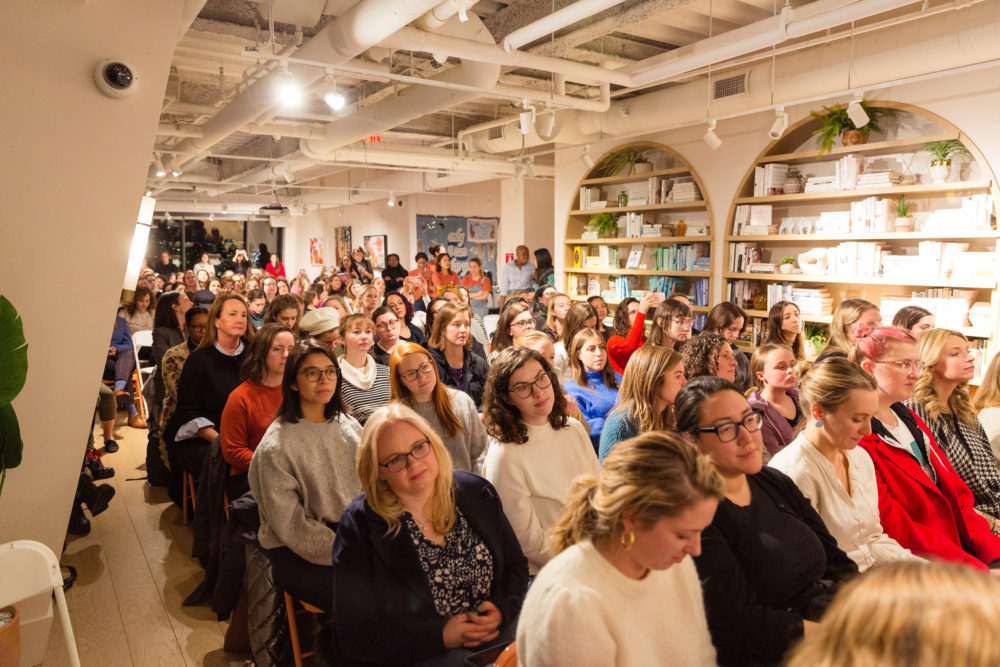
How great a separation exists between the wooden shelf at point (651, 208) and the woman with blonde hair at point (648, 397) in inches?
181

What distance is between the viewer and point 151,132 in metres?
2.90

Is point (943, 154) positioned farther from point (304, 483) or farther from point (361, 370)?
point (304, 483)

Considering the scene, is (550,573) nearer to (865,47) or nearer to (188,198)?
(865,47)

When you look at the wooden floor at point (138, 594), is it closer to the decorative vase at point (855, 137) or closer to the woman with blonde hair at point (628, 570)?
the woman with blonde hair at point (628, 570)

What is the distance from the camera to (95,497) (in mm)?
4098

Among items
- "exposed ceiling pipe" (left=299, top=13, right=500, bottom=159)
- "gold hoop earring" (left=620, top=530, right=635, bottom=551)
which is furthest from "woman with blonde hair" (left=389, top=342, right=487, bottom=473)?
"exposed ceiling pipe" (left=299, top=13, right=500, bottom=159)

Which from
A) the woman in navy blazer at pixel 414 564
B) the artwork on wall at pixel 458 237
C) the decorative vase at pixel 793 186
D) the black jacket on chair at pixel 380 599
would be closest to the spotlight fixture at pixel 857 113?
the decorative vase at pixel 793 186

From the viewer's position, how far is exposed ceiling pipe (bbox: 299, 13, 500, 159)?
463cm

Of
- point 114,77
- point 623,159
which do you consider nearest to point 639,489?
point 114,77

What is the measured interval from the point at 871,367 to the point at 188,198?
1698cm

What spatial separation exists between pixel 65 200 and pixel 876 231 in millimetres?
5839

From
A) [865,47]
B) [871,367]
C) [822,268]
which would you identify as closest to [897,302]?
[822,268]

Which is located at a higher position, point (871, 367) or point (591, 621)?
point (871, 367)

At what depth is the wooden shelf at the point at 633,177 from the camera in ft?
23.2
